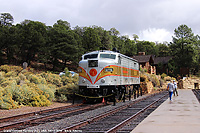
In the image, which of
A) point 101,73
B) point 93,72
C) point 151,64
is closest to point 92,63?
point 93,72

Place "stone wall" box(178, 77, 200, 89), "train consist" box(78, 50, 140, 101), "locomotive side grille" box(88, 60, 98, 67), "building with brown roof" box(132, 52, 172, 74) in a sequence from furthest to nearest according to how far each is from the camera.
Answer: "building with brown roof" box(132, 52, 172, 74) → "stone wall" box(178, 77, 200, 89) → "locomotive side grille" box(88, 60, 98, 67) → "train consist" box(78, 50, 140, 101)

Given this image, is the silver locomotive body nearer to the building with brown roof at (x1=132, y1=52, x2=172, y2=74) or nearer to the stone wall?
the stone wall

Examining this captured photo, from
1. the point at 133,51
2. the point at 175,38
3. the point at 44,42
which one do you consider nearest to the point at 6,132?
the point at 44,42

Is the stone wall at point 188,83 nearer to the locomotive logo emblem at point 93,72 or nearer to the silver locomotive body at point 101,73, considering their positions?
the silver locomotive body at point 101,73

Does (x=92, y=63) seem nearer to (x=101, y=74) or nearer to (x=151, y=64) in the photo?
(x=101, y=74)

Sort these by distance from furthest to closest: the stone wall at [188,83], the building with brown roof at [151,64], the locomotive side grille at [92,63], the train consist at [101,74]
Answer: the building with brown roof at [151,64]
the stone wall at [188,83]
the locomotive side grille at [92,63]
the train consist at [101,74]

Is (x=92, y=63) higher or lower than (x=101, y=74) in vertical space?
higher

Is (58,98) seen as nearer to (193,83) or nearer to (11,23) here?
(193,83)

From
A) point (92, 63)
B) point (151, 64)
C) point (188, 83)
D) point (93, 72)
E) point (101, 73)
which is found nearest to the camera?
point (101, 73)

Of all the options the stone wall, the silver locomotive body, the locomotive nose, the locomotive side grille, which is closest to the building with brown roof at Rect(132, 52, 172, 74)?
the stone wall

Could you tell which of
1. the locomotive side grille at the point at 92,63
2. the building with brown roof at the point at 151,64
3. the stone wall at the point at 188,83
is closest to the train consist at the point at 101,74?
the locomotive side grille at the point at 92,63

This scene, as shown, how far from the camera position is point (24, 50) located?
2068 inches

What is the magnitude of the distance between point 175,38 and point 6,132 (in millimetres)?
62990

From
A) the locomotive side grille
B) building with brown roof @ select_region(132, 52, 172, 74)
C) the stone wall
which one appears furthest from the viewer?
building with brown roof @ select_region(132, 52, 172, 74)
